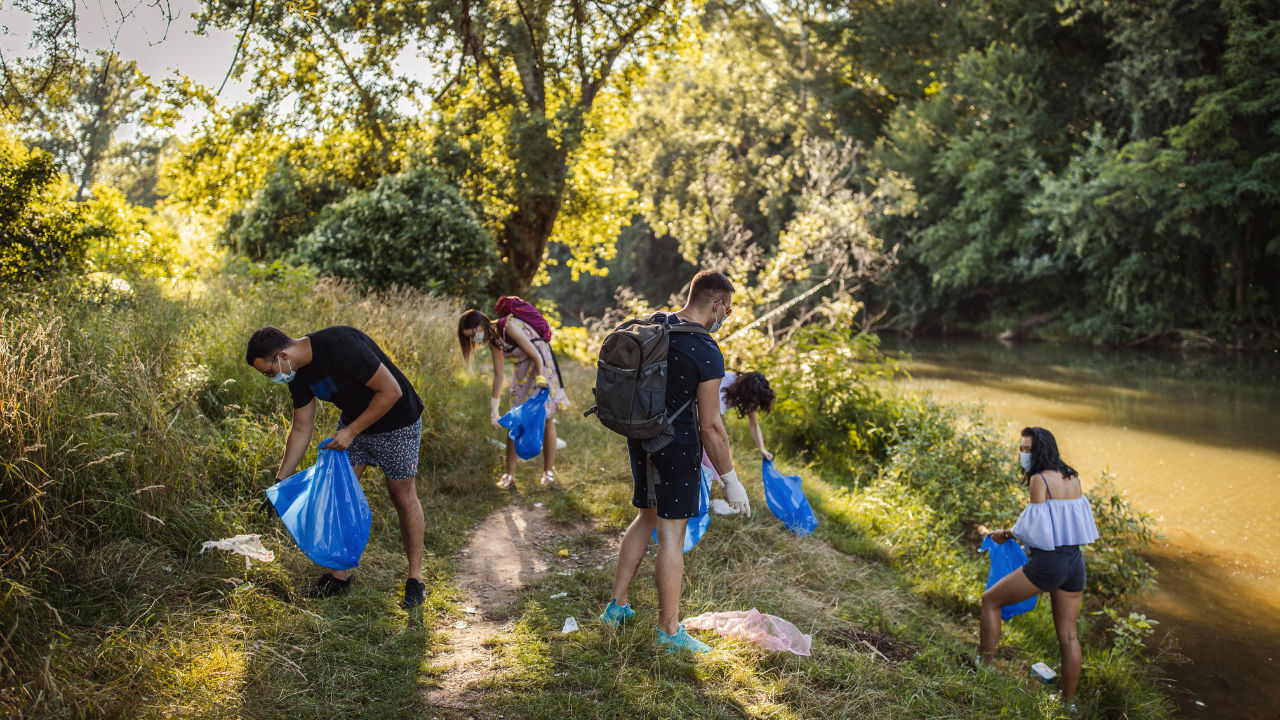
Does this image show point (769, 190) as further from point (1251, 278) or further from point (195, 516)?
point (195, 516)

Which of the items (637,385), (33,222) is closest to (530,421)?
(637,385)

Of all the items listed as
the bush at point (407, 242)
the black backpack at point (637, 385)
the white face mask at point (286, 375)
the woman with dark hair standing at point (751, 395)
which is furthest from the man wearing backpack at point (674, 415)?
the bush at point (407, 242)

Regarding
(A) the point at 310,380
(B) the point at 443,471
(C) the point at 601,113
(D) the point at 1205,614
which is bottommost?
(D) the point at 1205,614

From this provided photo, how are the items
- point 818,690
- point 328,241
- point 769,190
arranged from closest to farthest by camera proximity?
1. point 818,690
2. point 328,241
3. point 769,190

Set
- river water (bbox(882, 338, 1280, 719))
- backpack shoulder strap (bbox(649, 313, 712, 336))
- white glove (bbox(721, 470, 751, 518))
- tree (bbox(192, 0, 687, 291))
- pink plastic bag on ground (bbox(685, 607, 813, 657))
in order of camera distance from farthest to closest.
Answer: tree (bbox(192, 0, 687, 291))
river water (bbox(882, 338, 1280, 719))
pink plastic bag on ground (bbox(685, 607, 813, 657))
white glove (bbox(721, 470, 751, 518))
backpack shoulder strap (bbox(649, 313, 712, 336))

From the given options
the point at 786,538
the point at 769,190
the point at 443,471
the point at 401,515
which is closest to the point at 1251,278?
the point at 769,190

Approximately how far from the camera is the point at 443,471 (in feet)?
22.3

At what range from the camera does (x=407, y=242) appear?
41.2ft

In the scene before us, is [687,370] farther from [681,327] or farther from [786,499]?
[786,499]

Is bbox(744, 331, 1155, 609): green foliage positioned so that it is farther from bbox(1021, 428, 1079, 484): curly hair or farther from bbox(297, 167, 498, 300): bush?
bbox(297, 167, 498, 300): bush

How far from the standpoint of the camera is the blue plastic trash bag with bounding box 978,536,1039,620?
17.3ft

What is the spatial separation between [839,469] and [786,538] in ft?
10.5

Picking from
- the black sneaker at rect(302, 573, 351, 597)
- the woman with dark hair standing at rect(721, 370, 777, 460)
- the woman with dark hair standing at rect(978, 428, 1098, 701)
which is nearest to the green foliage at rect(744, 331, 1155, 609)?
the woman with dark hair standing at rect(978, 428, 1098, 701)

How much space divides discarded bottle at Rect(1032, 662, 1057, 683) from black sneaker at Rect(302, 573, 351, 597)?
4.34 metres
